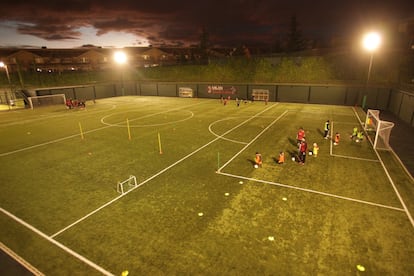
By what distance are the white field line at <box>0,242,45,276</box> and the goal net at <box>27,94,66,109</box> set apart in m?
41.4

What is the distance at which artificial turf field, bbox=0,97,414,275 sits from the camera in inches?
327

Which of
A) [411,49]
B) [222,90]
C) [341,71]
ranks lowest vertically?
[222,90]

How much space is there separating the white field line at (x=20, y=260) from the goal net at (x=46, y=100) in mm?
41378

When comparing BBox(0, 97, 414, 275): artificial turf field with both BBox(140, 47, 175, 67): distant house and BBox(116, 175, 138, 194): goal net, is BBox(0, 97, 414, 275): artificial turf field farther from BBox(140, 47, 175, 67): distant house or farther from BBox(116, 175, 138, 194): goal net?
BBox(140, 47, 175, 67): distant house

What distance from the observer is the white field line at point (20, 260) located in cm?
793

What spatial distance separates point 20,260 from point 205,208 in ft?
24.0

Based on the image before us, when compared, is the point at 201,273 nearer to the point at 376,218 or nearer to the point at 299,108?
the point at 376,218

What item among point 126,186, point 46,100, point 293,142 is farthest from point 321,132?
point 46,100

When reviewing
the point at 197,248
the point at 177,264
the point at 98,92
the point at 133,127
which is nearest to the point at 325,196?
the point at 197,248

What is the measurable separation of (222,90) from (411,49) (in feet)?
104

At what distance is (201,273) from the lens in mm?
7773

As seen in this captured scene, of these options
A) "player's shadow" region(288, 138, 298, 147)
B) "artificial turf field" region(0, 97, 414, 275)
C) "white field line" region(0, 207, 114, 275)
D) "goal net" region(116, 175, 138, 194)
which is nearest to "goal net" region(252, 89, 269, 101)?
"artificial turf field" region(0, 97, 414, 275)

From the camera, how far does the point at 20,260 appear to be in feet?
27.7

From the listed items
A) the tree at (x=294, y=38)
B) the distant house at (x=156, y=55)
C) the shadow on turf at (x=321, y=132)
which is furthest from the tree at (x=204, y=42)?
the shadow on turf at (x=321, y=132)
